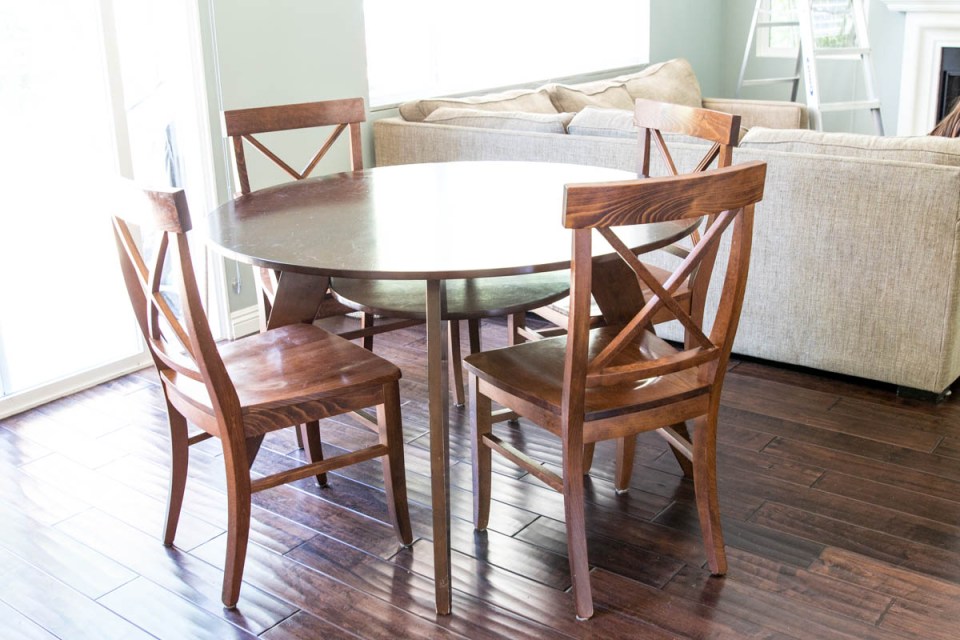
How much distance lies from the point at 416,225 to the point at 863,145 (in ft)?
4.99

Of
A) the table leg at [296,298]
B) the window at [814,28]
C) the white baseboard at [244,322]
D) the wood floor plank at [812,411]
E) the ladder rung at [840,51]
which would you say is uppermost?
the window at [814,28]

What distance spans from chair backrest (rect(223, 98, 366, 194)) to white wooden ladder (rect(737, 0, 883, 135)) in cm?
290

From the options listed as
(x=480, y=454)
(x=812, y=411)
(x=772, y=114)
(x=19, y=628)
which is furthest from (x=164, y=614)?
(x=772, y=114)

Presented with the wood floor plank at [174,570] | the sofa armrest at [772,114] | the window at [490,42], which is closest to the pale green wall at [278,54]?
the window at [490,42]

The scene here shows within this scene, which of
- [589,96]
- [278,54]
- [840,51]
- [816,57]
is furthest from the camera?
[816,57]

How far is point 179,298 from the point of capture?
6.52ft

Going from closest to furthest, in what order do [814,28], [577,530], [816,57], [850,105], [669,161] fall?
1. [577,530]
2. [669,161]
3. [850,105]
4. [816,57]
5. [814,28]

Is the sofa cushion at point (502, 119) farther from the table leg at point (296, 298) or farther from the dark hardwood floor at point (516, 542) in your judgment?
the table leg at point (296, 298)

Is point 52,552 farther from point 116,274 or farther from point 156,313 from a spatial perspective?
point 116,274

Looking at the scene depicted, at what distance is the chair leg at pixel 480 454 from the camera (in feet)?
7.23

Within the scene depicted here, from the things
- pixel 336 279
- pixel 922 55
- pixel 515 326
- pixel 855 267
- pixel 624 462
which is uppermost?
pixel 922 55

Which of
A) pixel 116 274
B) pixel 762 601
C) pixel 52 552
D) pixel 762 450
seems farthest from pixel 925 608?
pixel 116 274

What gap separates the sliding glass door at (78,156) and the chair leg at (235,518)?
4.54 feet

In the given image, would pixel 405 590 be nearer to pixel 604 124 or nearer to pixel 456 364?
pixel 456 364
